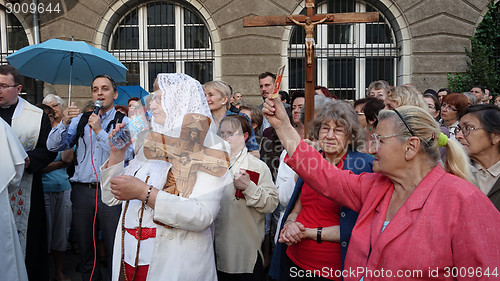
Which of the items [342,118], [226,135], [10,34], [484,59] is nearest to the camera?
[342,118]

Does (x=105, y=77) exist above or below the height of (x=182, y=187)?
above

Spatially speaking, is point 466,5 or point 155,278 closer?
point 155,278

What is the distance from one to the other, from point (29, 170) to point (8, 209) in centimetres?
58

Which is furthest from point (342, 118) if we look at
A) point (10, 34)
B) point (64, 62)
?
point (10, 34)

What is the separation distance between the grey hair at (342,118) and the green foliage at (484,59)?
8.20 meters

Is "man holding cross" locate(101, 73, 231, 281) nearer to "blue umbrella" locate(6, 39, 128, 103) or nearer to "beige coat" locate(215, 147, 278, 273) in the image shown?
"beige coat" locate(215, 147, 278, 273)

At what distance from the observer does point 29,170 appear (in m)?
3.71

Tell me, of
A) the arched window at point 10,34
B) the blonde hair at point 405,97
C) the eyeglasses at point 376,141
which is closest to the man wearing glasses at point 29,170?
the eyeglasses at point 376,141

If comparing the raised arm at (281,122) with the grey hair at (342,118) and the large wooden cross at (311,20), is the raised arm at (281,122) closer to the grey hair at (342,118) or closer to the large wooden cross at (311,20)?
the grey hair at (342,118)

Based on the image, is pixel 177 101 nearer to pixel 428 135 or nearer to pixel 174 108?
pixel 174 108

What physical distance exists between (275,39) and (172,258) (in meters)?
8.47

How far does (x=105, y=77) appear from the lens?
410 centimetres

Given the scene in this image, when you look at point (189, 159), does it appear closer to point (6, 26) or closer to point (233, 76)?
point (233, 76)

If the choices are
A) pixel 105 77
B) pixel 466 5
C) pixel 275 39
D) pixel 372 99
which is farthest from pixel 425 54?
pixel 105 77
